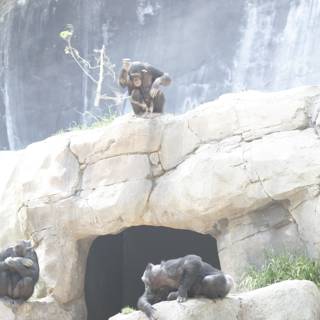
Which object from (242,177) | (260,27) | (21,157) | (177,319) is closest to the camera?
(177,319)

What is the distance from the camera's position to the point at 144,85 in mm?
13078

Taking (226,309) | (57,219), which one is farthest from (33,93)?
(226,309)

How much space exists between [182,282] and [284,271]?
2470 mm

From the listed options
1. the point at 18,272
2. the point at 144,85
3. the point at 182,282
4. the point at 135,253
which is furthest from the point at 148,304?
the point at 135,253

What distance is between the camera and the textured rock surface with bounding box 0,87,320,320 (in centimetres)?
1103

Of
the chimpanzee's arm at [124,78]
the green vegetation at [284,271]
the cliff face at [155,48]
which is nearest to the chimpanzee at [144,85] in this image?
the chimpanzee's arm at [124,78]

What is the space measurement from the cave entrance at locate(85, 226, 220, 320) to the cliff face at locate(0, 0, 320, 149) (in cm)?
515

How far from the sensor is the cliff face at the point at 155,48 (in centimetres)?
1969

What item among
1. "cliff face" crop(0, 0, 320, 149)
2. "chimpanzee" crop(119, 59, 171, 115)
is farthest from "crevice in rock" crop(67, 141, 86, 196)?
"cliff face" crop(0, 0, 320, 149)

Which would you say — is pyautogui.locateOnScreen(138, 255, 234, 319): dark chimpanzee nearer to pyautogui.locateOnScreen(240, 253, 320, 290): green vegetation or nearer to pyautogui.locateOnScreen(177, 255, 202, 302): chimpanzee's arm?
pyautogui.locateOnScreen(177, 255, 202, 302): chimpanzee's arm

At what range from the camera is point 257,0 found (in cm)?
2033

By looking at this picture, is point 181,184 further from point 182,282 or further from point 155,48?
point 155,48

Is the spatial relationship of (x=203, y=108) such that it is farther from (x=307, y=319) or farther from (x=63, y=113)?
(x=63, y=113)

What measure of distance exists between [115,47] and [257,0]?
184 inches
